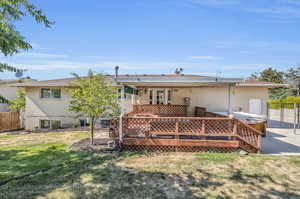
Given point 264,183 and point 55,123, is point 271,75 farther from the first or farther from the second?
point 55,123

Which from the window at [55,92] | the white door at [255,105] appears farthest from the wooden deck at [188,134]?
the window at [55,92]

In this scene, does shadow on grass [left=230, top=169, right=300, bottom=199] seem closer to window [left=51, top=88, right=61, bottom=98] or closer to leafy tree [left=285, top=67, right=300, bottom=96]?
window [left=51, top=88, right=61, bottom=98]

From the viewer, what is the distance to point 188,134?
666cm

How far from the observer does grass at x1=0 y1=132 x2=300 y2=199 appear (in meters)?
3.61

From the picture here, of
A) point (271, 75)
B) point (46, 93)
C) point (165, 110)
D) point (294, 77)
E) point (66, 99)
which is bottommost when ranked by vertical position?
point (165, 110)

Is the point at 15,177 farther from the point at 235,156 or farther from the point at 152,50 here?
the point at 152,50

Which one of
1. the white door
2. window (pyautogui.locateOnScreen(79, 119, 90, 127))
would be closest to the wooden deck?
window (pyautogui.locateOnScreen(79, 119, 90, 127))

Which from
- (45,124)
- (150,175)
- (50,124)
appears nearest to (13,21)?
(150,175)

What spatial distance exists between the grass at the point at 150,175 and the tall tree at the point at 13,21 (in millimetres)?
2390

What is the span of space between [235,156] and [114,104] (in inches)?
201

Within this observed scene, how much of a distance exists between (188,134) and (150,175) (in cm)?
271

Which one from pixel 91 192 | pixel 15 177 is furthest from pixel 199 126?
pixel 15 177

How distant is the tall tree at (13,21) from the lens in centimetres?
299

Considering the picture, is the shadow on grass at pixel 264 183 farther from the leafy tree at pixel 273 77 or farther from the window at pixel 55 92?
the leafy tree at pixel 273 77
